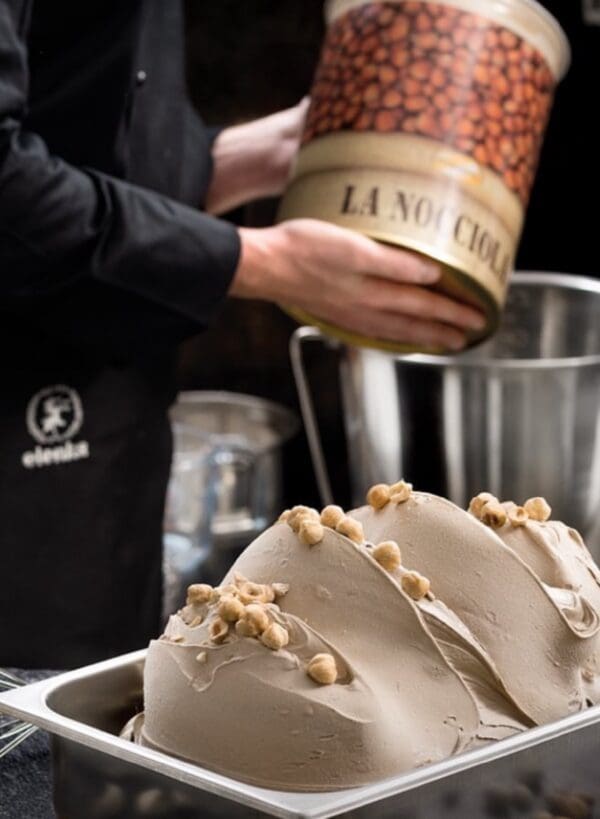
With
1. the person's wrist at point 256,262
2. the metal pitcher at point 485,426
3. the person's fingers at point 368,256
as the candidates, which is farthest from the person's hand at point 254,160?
the person's fingers at point 368,256

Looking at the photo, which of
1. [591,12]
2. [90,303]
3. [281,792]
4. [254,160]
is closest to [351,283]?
[90,303]

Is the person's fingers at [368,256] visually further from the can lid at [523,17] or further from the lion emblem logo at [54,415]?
the lion emblem logo at [54,415]

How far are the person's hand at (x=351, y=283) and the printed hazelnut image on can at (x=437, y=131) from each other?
0.03 meters

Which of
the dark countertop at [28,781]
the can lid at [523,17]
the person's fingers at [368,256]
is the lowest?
the dark countertop at [28,781]

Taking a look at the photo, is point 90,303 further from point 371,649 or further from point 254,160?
point 371,649

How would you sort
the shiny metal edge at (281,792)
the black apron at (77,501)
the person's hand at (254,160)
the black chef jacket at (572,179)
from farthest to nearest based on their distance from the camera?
the black chef jacket at (572,179)
the person's hand at (254,160)
the black apron at (77,501)
the shiny metal edge at (281,792)

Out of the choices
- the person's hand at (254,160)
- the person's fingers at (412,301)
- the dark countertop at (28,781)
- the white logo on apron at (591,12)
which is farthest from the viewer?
the white logo on apron at (591,12)

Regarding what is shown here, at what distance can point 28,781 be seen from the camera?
1013mm

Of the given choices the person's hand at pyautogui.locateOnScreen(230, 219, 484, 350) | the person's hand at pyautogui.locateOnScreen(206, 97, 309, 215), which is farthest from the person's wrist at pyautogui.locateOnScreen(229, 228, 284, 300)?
the person's hand at pyautogui.locateOnScreen(206, 97, 309, 215)

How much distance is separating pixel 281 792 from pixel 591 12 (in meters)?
2.21

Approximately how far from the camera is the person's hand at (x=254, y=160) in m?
2.15

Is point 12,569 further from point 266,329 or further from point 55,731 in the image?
point 266,329

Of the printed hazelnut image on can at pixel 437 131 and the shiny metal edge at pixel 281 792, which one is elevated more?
the printed hazelnut image on can at pixel 437 131

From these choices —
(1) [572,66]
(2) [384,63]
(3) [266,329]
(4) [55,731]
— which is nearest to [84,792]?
(4) [55,731]
